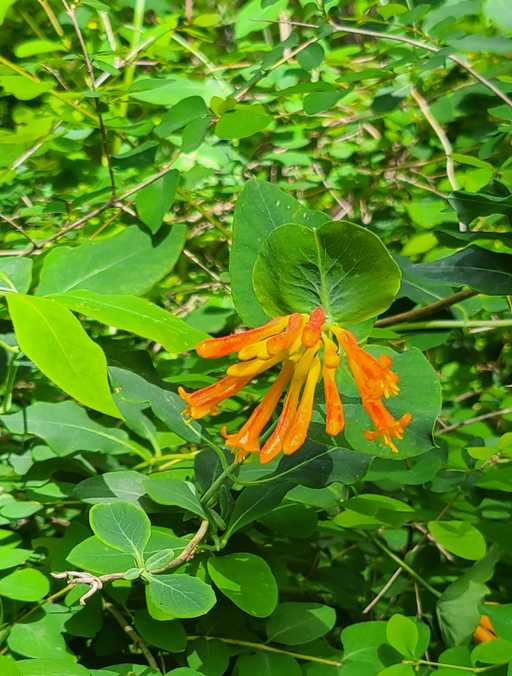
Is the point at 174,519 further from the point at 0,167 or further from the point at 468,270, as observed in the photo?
the point at 0,167

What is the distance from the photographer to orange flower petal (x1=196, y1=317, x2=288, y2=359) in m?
0.53

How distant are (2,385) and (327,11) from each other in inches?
24.3

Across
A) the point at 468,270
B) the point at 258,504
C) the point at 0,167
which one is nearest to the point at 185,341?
the point at 258,504

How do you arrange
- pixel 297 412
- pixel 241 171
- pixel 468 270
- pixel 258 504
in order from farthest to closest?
1. pixel 241 171
2. pixel 468 270
3. pixel 258 504
4. pixel 297 412

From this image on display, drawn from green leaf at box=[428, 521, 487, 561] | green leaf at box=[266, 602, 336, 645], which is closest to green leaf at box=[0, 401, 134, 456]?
green leaf at box=[266, 602, 336, 645]

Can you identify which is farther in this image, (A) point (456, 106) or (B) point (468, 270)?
(A) point (456, 106)

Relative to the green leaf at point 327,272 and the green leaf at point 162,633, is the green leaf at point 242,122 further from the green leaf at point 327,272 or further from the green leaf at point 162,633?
the green leaf at point 162,633

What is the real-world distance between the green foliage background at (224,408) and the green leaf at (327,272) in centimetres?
2

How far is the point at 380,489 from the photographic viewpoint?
0.92 meters

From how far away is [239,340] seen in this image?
0.54m

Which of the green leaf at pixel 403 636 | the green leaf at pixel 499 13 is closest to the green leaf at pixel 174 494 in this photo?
the green leaf at pixel 403 636

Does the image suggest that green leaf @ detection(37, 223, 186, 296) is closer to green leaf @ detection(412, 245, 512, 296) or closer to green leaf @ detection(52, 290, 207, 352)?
green leaf @ detection(52, 290, 207, 352)

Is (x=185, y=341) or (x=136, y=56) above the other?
(x=136, y=56)

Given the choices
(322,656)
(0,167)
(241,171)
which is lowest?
(322,656)
